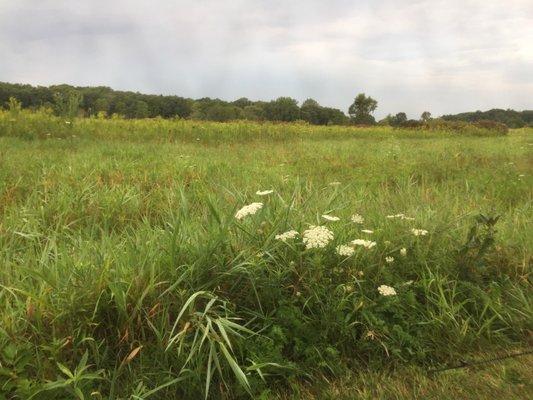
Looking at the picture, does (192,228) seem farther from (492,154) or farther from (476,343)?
(492,154)

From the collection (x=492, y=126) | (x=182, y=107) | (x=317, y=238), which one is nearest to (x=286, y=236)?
(x=317, y=238)

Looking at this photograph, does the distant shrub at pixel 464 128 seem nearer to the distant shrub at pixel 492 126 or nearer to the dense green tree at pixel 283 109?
the distant shrub at pixel 492 126

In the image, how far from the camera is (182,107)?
36.1m

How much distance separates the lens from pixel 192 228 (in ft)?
8.40

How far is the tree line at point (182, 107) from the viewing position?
12.1 meters

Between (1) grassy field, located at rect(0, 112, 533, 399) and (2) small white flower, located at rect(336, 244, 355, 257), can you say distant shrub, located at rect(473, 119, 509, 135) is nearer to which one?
(1) grassy field, located at rect(0, 112, 533, 399)

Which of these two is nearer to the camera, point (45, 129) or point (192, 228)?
point (192, 228)

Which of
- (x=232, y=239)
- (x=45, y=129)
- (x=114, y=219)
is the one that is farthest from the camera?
(x=45, y=129)

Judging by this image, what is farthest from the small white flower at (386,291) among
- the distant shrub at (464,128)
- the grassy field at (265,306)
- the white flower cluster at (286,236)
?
the distant shrub at (464,128)

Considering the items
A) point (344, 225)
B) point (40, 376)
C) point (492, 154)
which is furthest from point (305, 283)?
point (492, 154)

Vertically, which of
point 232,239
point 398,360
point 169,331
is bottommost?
point 398,360

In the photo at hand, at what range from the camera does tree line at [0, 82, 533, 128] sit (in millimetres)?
12102

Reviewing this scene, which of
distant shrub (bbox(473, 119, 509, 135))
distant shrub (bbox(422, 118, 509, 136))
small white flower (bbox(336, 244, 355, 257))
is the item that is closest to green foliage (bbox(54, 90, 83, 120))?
small white flower (bbox(336, 244, 355, 257))

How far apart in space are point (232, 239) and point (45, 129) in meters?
9.08
